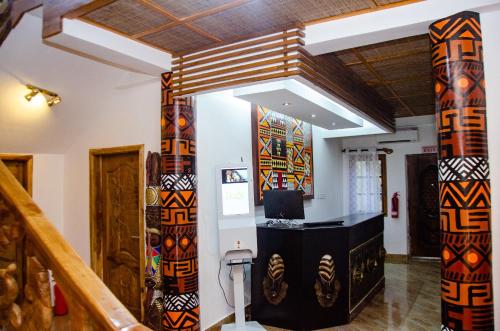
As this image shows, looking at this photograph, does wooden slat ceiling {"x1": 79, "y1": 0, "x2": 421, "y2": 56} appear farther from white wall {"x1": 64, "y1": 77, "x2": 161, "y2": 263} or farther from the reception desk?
the reception desk

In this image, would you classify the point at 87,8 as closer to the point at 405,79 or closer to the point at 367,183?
the point at 405,79

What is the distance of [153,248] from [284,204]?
59.0 inches

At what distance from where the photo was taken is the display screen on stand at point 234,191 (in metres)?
4.00

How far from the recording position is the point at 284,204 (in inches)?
174

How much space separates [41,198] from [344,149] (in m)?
5.96

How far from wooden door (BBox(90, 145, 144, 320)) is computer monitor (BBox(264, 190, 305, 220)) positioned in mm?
1445

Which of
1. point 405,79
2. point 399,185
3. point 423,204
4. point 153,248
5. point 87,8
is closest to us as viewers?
point 87,8

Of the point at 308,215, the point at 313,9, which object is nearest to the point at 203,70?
the point at 313,9

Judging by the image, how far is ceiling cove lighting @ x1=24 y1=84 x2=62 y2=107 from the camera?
13.0 feet

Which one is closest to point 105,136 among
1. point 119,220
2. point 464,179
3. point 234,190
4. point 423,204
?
point 119,220

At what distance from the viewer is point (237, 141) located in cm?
478

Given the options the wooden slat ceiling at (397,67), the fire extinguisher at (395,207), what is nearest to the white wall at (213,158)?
the wooden slat ceiling at (397,67)

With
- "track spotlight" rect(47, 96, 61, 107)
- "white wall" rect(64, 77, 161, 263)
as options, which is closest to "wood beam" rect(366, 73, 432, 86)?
"white wall" rect(64, 77, 161, 263)

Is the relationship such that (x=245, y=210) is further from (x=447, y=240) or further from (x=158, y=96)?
(x=447, y=240)
